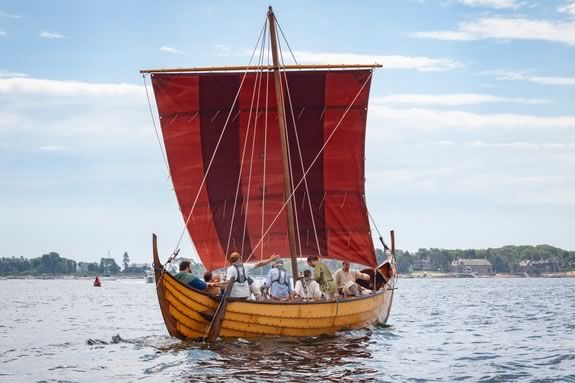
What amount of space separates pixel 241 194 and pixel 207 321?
8878mm

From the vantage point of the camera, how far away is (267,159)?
108 feet

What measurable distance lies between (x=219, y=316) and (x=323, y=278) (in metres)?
5.36

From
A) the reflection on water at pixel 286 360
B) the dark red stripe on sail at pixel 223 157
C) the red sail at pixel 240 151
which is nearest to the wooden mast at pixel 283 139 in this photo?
the red sail at pixel 240 151

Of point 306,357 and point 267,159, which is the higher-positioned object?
point 267,159

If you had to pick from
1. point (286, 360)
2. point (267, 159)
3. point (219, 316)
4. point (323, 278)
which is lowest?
point (286, 360)

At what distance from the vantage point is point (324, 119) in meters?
33.7

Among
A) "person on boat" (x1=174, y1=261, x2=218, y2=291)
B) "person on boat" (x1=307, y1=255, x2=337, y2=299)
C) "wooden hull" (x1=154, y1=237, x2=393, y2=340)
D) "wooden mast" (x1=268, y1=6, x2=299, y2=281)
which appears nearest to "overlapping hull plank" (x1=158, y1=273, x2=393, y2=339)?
"wooden hull" (x1=154, y1=237, x2=393, y2=340)

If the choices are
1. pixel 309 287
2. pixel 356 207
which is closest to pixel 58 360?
pixel 309 287

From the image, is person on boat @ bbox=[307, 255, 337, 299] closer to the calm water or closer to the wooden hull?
the calm water

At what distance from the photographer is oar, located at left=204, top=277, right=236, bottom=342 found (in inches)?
960

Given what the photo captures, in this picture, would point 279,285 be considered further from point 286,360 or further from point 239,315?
point 286,360

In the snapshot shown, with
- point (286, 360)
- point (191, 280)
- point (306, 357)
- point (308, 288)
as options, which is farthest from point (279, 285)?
point (286, 360)

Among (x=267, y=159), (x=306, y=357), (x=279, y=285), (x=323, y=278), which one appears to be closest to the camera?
(x=306, y=357)

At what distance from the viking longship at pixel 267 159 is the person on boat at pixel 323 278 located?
302 centimetres
